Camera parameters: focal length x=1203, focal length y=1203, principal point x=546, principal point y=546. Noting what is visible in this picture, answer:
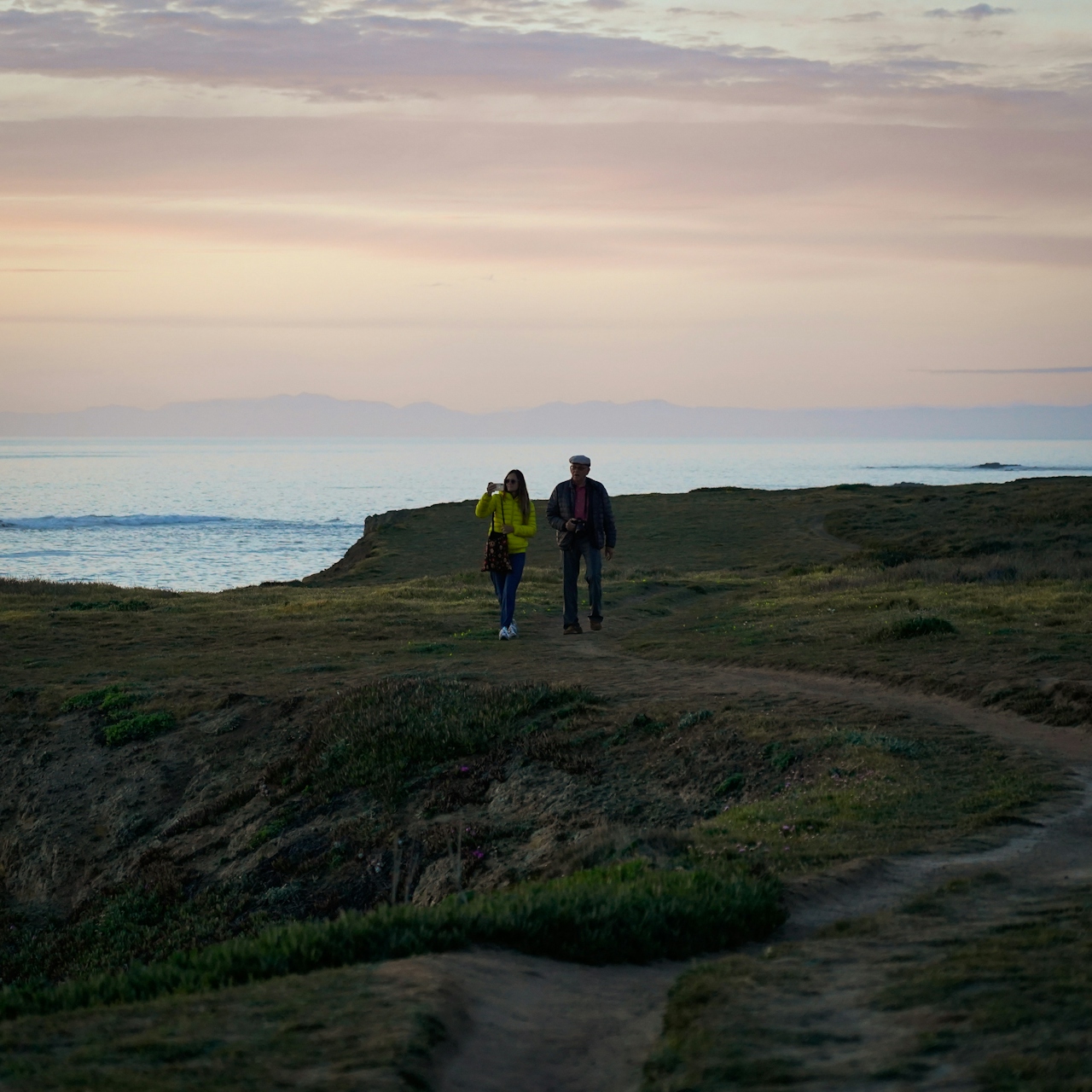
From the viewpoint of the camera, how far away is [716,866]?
24.9ft

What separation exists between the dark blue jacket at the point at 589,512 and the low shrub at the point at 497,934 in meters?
12.0

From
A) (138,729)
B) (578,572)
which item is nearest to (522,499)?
(578,572)

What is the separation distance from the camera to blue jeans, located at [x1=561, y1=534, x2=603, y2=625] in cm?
1905

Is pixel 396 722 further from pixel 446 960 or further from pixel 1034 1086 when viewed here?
pixel 1034 1086

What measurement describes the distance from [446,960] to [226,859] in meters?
7.65

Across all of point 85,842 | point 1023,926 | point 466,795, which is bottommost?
point 85,842

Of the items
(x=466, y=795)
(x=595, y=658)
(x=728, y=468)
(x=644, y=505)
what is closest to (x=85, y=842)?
(x=466, y=795)

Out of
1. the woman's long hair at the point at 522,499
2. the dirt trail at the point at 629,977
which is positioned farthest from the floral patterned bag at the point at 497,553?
the dirt trail at the point at 629,977

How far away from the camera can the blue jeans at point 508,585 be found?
19.7 metres

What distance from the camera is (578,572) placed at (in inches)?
777

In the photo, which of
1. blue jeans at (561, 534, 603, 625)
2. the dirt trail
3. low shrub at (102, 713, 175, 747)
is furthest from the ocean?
the dirt trail

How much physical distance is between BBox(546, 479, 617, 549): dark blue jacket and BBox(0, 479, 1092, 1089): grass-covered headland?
6.08 ft

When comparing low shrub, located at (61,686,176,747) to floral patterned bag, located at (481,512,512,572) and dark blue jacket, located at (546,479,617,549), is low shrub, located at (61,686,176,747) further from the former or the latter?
dark blue jacket, located at (546,479,617,549)

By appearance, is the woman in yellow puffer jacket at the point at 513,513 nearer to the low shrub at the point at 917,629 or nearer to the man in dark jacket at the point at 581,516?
the man in dark jacket at the point at 581,516
